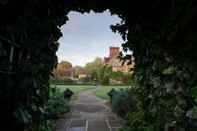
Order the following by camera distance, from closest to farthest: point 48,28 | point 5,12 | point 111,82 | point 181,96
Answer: point 5,12
point 181,96
point 48,28
point 111,82

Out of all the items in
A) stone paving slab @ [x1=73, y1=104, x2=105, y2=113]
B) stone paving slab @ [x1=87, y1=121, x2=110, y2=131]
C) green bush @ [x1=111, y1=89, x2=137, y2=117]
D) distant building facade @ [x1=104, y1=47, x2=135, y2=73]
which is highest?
distant building facade @ [x1=104, y1=47, x2=135, y2=73]

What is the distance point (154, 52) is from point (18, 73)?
6.08 ft

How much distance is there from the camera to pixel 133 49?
5.35 m

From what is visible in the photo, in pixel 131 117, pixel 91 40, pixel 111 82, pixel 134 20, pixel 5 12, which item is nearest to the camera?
pixel 5 12

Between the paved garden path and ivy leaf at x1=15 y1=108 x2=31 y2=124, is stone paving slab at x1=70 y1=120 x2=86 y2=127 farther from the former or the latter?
ivy leaf at x1=15 y1=108 x2=31 y2=124

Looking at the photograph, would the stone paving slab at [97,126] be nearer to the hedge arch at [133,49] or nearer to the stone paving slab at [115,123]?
the stone paving slab at [115,123]

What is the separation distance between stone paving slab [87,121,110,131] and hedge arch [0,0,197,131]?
203 centimetres

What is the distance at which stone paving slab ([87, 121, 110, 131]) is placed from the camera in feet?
23.5

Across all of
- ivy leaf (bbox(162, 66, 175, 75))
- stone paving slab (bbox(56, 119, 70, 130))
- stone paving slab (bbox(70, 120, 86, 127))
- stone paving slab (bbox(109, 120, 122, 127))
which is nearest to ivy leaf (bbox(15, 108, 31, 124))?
ivy leaf (bbox(162, 66, 175, 75))

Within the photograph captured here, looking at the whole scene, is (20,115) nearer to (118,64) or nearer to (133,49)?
(133,49)

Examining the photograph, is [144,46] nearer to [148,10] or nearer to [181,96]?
[148,10]

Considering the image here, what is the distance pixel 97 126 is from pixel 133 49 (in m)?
2.80

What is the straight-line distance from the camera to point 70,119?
850 cm

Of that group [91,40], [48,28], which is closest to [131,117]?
[48,28]
